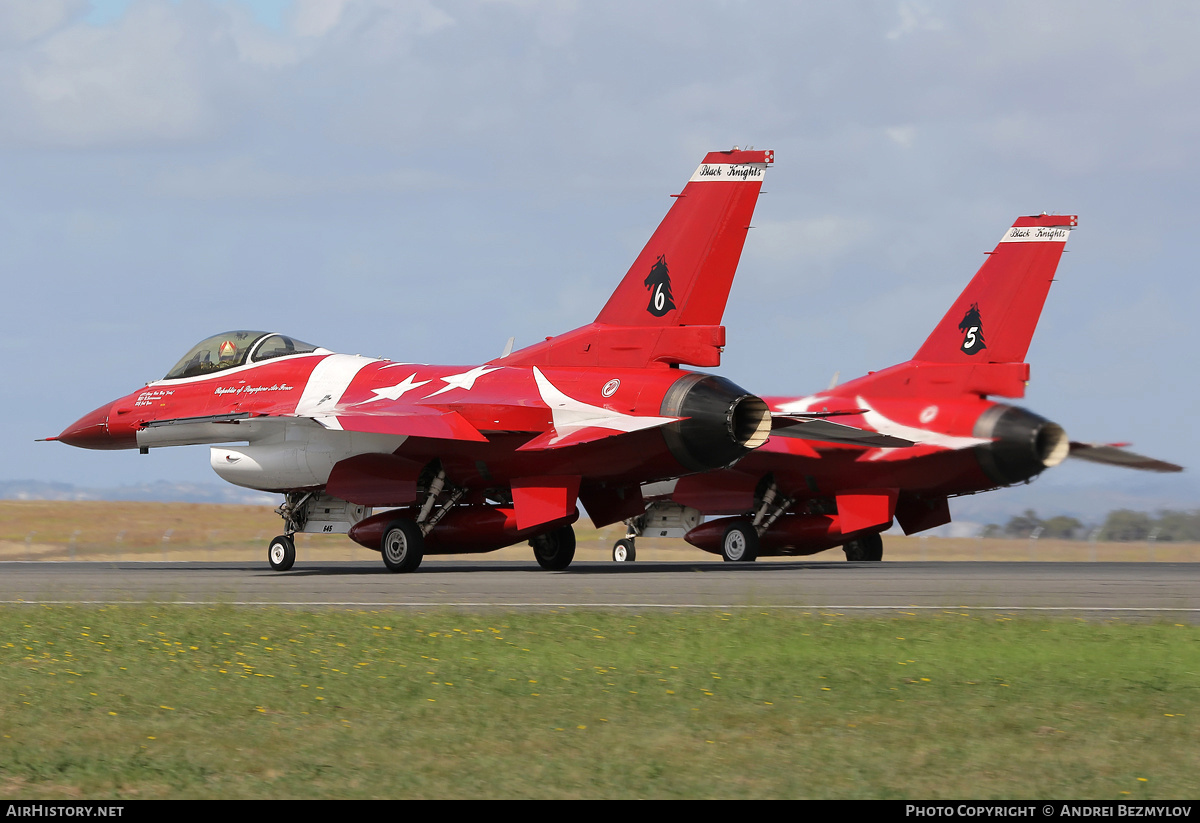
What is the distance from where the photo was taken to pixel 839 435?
27.6 m

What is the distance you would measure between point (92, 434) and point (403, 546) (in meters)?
7.74

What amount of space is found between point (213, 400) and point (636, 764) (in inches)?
835

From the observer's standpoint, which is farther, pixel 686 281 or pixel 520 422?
pixel 686 281

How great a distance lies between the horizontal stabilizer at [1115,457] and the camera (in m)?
27.7

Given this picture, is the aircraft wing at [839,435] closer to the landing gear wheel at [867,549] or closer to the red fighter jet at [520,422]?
the red fighter jet at [520,422]

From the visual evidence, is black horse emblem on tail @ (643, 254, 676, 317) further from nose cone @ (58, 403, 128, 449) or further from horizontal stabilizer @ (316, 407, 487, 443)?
nose cone @ (58, 403, 128, 449)

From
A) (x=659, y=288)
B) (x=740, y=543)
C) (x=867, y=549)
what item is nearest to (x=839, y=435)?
(x=740, y=543)

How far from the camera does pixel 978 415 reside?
2777 cm

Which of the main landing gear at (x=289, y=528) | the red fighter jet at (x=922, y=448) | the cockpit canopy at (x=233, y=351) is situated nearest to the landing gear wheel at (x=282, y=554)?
the main landing gear at (x=289, y=528)

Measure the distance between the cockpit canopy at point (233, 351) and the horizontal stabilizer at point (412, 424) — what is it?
3.94 metres

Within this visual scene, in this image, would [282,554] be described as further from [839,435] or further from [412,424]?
[839,435]

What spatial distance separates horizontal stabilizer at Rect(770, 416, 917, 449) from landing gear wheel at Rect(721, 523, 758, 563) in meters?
2.81

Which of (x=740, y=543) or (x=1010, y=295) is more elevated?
(x=1010, y=295)
